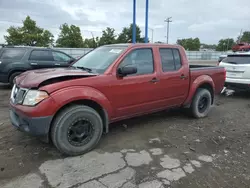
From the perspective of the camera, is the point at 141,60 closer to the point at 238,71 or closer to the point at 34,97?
the point at 34,97

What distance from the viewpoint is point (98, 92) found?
11.2 ft

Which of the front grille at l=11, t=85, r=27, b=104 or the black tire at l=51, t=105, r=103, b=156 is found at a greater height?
the front grille at l=11, t=85, r=27, b=104

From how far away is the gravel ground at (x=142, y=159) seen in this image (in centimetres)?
Result: 271

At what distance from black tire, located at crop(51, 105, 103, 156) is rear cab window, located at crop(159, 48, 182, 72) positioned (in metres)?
1.81

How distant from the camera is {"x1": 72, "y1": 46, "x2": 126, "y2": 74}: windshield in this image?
12.2 ft

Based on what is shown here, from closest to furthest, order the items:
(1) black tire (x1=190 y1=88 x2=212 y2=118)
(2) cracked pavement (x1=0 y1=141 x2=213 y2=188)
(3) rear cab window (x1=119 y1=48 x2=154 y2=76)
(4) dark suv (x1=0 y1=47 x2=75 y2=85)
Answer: (2) cracked pavement (x1=0 y1=141 x2=213 y2=188)
(3) rear cab window (x1=119 y1=48 x2=154 y2=76)
(1) black tire (x1=190 y1=88 x2=212 y2=118)
(4) dark suv (x1=0 y1=47 x2=75 y2=85)

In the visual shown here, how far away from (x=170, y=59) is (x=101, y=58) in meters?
1.50

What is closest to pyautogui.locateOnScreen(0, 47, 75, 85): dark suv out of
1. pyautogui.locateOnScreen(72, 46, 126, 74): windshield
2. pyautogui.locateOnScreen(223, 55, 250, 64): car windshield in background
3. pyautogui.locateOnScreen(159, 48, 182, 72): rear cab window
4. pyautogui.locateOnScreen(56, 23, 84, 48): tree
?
pyautogui.locateOnScreen(72, 46, 126, 74): windshield

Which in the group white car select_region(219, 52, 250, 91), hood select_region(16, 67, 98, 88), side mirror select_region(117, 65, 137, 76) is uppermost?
side mirror select_region(117, 65, 137, 76)

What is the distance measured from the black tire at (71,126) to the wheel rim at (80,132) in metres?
0.02

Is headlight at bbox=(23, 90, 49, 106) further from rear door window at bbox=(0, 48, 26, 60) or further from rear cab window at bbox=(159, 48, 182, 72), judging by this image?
rear door window at bbox=(0, 48, 26, 60)

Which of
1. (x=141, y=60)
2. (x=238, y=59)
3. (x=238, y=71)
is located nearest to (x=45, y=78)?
(x=141, y=60)

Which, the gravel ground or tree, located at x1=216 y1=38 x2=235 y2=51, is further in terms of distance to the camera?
tree, located at x1=216 y1=38 x2=235 y2=51

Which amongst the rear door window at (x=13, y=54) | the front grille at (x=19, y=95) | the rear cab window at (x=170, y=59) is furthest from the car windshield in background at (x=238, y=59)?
the rear door window at (x=13, y=54)
